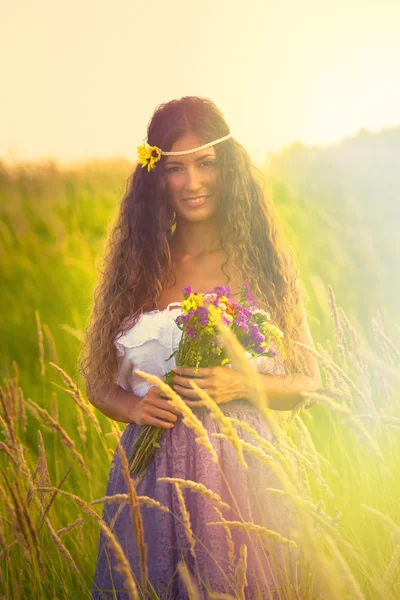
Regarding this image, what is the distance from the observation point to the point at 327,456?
200cm

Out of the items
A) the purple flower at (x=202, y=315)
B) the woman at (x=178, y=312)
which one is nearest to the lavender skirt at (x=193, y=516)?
the woman at (x=178, y=312)

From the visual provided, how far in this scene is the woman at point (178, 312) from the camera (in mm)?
1622

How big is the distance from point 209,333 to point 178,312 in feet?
1.00

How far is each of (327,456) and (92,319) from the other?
80 cm

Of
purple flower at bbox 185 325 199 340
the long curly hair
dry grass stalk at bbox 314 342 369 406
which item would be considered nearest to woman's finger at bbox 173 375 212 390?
purple flower at bbox 185 325 199 340

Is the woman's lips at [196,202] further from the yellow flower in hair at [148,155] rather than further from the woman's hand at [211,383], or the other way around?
the woman's hand at [211,383]

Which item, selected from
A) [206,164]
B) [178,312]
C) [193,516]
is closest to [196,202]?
[206,164]

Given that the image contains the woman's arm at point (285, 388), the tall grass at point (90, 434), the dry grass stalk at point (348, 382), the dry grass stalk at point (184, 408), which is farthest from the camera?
the woman's arm at point (285, 388)

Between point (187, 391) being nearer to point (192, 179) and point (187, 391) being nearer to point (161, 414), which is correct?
point (161, 414)

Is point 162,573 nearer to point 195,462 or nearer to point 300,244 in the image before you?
point 195,462

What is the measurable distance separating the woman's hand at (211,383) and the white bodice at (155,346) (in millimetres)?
108

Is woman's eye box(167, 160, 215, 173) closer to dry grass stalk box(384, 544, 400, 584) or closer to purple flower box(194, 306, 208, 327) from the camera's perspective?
purple flower box(194, 306, 208, 327)

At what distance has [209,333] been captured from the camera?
1542 millimetres

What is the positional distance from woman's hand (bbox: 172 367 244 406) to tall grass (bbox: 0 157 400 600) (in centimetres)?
15
